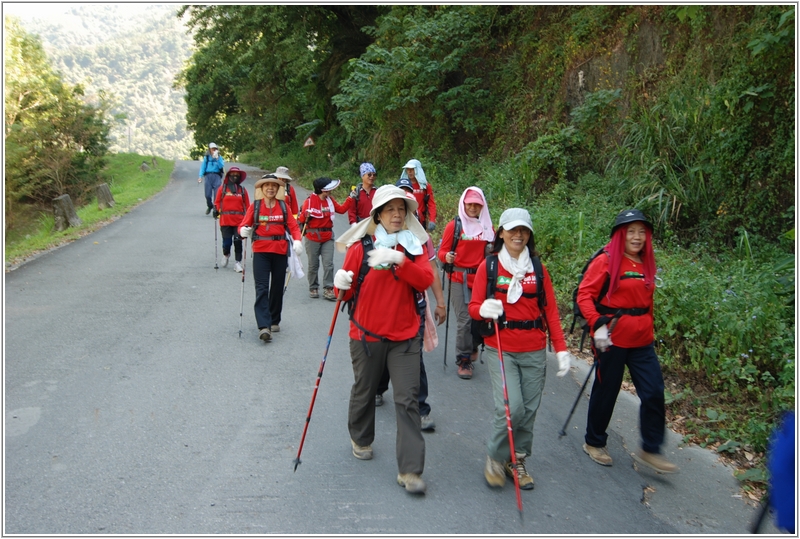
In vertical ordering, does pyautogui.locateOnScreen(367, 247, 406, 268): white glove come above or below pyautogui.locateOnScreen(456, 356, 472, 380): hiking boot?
above

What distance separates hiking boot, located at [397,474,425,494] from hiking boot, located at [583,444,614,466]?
4.87 feet

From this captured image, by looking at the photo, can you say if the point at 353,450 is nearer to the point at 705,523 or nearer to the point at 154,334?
the point at 705,523

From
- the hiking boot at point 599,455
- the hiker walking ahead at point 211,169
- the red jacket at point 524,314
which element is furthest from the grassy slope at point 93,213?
the hiking boot at point 599,455

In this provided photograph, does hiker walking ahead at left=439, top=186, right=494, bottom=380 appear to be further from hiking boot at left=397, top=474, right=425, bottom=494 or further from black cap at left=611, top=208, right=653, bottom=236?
hiking boot at left=397, top=474, right=425, bottom=494

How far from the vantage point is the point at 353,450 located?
5.18 meters

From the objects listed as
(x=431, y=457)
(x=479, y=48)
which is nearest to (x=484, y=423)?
(x=431, y=457)

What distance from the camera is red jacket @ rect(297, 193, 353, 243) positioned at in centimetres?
988

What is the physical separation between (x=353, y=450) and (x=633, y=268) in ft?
8.20

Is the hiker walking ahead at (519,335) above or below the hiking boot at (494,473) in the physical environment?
above

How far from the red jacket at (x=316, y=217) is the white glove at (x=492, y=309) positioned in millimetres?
5474

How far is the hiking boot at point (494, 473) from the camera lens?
15.4 ft

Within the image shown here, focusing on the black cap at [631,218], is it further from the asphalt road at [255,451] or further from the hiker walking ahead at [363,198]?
the hiker walking ahead at [363,198]

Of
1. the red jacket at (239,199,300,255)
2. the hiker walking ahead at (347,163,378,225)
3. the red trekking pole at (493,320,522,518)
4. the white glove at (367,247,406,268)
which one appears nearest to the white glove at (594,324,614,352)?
the red trekking pole at (493,320,522,518)

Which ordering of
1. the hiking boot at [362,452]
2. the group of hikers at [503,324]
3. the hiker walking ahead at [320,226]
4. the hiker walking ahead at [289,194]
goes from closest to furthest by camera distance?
the group of hikers at [503,324]
the hiking boot at [362,452]
the hiker walking ahead at [289,194]
the hiker walking ahead at [320,226]
